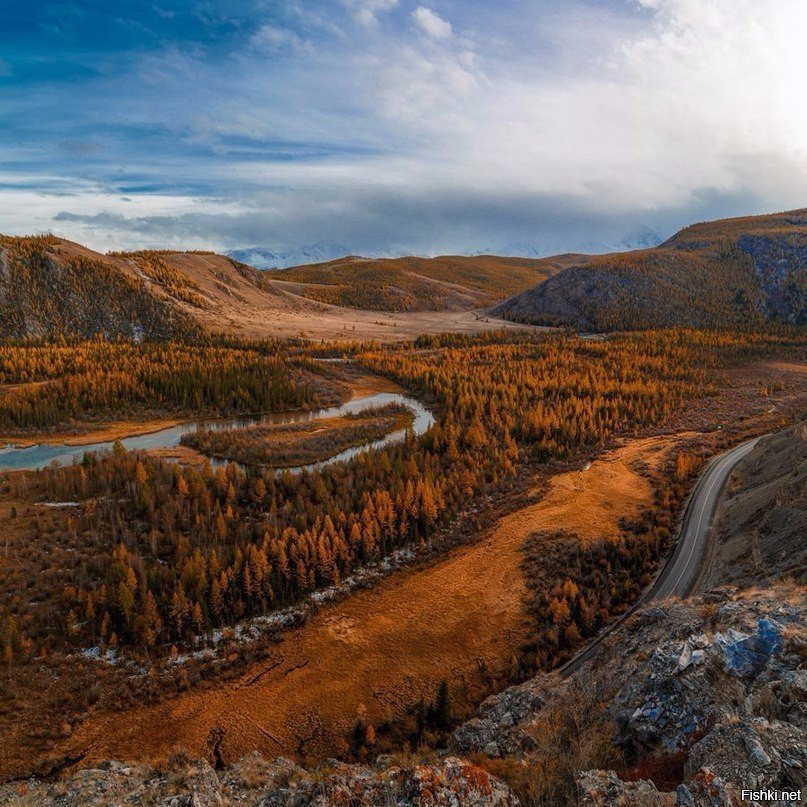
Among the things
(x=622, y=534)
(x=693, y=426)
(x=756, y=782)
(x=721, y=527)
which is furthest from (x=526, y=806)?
(x=693, y=426)

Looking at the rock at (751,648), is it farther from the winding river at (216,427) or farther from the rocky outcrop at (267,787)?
the winding river at (216,427)

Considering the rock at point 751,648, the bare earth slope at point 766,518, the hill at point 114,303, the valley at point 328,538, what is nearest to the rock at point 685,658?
the rock at point 751,648

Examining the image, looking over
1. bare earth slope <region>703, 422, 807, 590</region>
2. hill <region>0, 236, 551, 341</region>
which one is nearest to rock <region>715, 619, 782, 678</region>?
bare earth slope <region>703, 422, 807, 590</region>

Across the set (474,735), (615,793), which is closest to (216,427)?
(474,735)

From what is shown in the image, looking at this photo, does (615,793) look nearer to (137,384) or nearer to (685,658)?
(685,658)

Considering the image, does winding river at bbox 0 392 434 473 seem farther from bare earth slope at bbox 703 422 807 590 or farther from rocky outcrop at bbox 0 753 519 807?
rocky outcrop at bbox 0 753 519 807

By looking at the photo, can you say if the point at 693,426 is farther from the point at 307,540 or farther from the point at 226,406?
the point at 226,406
